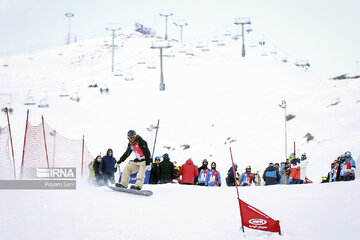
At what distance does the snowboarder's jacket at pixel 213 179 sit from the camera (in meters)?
14.8

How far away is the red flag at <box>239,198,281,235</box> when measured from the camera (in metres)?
7.56

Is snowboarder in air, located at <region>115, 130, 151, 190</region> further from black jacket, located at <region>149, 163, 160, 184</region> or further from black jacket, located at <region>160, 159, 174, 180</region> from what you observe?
black jacket, located at <region>149, 163, 160, 184</region>

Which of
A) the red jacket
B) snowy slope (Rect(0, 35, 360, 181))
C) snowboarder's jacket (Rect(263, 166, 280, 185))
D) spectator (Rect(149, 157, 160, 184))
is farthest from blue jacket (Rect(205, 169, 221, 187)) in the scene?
snowy slope (Rect(0, 35, 360, 181))

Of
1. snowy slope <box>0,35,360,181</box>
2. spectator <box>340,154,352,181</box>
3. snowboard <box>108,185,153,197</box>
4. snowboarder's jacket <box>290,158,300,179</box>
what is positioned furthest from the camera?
snowy slope <box>0,35,360,181</box>

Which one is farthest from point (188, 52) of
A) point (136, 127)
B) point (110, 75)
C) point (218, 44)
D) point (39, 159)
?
point (39, 159)

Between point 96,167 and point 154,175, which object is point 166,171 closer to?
point 154,175

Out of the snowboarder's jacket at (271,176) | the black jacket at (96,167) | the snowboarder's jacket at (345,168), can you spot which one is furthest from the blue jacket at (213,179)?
the snowboarder's jacket at (345,168)

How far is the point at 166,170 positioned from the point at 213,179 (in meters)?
1.58

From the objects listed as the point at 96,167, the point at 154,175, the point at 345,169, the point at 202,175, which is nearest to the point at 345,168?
the point at 345,169

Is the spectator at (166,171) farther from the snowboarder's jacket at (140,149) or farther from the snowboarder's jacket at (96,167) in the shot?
the snowboarder's jacket at (140,149)

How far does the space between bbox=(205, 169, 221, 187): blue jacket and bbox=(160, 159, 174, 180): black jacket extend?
1.24 m

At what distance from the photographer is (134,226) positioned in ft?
26.2

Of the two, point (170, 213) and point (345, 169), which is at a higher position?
point (345, 169)

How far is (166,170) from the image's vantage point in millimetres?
14445
